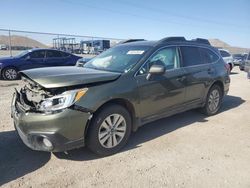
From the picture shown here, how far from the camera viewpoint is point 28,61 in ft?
39.6

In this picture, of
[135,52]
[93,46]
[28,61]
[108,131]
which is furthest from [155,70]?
[93,46]

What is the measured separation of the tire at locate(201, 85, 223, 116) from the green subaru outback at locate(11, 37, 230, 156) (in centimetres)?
38

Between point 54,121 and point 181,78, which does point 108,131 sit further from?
point 181,78

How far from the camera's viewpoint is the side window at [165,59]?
14.7ft

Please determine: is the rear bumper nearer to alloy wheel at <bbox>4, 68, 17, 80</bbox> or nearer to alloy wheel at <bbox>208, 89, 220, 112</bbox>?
alloy wheel at <bbox>208, 89, 220, 112</bbox>

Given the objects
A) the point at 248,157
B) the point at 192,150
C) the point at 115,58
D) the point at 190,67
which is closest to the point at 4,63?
the point at 115,58

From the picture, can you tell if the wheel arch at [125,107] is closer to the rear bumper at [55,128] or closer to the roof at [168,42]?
the rear bumper at [55,128]

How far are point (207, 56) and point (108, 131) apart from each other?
341cm

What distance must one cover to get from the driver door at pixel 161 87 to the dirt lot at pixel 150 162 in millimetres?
534

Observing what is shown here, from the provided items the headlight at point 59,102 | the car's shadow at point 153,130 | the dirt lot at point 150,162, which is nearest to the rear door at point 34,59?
the dirt lot at point 150,162

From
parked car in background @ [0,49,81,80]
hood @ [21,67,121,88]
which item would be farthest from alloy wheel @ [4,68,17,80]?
hood @ [21,67,121,88]

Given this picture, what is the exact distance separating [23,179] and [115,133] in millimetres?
1455

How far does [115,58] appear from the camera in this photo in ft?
16.2

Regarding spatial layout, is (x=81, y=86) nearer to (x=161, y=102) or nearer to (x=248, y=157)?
(x=161, y=102)
